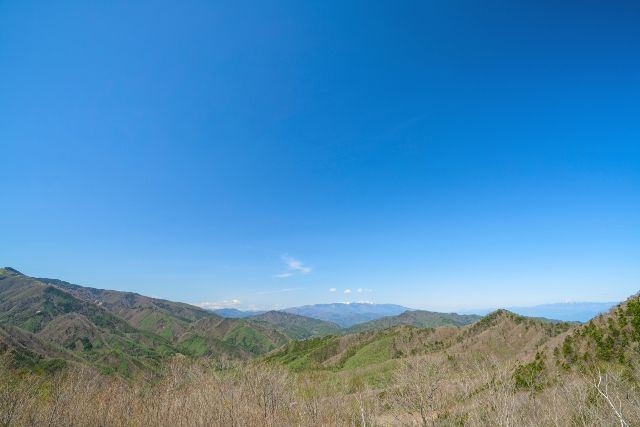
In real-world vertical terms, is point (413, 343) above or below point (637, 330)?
below

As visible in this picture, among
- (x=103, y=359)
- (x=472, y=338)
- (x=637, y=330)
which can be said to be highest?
(x=637, y=330)

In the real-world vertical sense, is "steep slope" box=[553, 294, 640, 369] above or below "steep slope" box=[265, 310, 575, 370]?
above

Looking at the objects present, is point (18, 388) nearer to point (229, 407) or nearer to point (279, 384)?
point (229, 407)

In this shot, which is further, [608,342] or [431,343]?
[431,343]

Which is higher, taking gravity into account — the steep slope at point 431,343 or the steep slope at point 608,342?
the steep slope at point 608,342

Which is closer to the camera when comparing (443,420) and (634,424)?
(634,424)

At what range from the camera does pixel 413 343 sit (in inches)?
4286

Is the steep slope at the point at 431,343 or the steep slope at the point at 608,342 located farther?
the steep slope at the point at 431,343

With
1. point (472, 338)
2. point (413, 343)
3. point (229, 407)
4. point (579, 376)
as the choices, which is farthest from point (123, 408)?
point (413, 343)

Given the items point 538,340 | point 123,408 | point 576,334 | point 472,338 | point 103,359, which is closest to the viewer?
point 123,408

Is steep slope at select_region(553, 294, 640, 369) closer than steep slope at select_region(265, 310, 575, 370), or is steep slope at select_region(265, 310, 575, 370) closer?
steep slope at select_region(553, 294, 640, 369)

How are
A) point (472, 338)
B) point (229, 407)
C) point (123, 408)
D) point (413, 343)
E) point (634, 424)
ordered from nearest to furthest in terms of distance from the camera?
point (634, 424) → point (229, 407) → point (123, 408) → point (472, 338) → point (413, 343)

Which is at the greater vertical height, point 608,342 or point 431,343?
point 608,342

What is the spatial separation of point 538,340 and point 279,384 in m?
A: 58.3
